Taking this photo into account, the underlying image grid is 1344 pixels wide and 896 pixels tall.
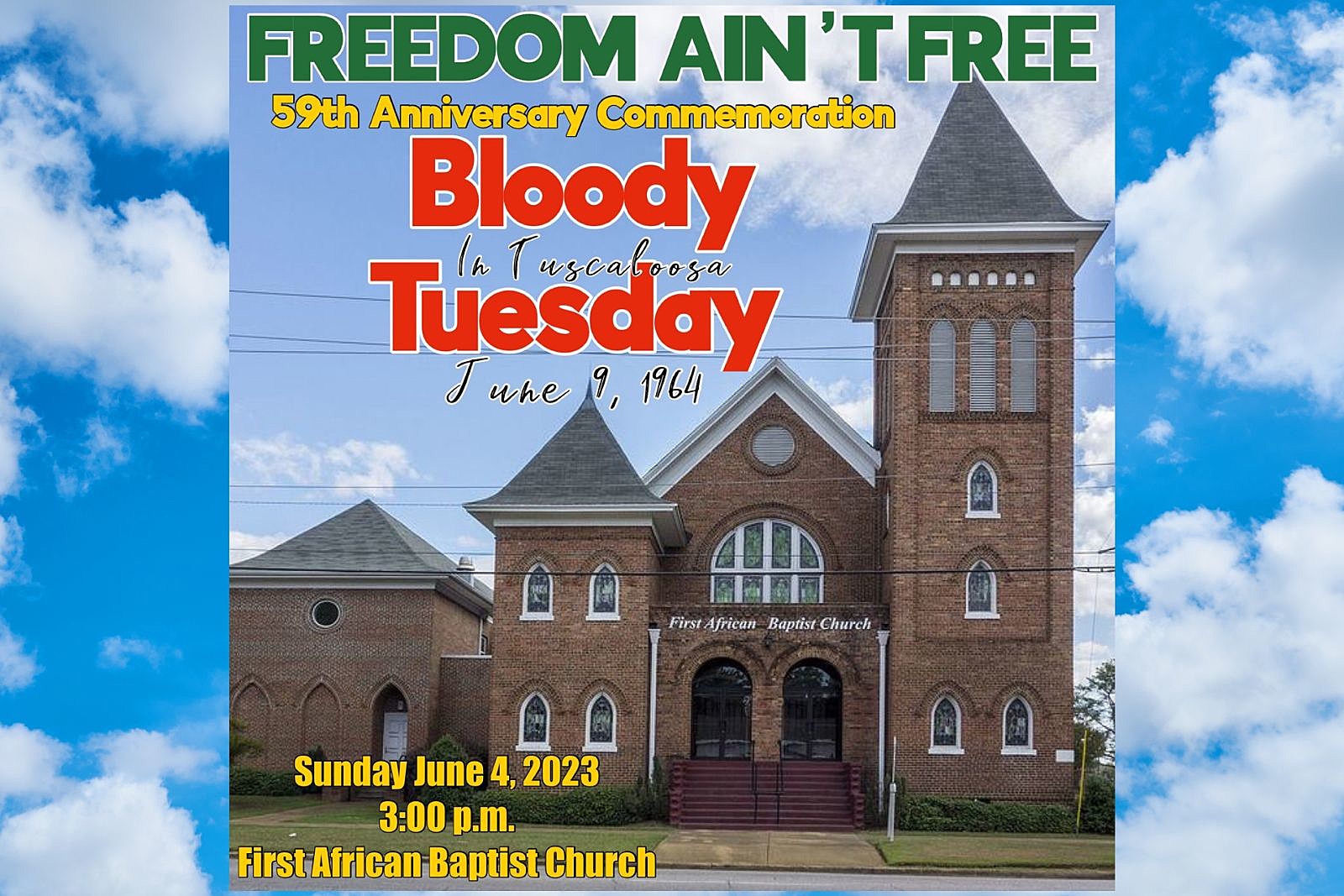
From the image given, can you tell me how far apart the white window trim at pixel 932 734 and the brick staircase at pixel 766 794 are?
5.10 feet

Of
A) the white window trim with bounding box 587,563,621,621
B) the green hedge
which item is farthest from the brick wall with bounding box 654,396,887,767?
the green hedge

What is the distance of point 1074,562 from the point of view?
29.9 meters

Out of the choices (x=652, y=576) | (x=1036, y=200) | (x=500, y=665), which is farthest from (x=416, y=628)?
(x=1036, y=200)

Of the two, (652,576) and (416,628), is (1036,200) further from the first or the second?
(416,628)

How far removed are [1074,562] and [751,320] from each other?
31.3ft

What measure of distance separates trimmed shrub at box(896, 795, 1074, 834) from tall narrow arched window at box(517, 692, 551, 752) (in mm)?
6951

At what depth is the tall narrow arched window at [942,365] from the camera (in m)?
30.5

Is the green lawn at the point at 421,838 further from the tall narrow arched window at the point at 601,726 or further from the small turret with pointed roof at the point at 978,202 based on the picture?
the small turret with pointed roof at the point at 978,202

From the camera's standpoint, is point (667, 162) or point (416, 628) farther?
point (416, 628)

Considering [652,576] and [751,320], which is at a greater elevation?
[751,320]

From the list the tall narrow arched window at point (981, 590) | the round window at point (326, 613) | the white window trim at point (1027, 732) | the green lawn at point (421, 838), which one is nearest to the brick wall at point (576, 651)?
the green lawn at point (421, 838)

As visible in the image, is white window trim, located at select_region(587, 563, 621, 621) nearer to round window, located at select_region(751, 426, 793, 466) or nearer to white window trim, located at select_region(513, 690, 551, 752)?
white window trim, located at select_region(513, 690, 551, 752)

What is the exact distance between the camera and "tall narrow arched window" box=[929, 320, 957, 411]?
30547mm

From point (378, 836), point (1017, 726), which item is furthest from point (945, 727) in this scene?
point (378, 836)
